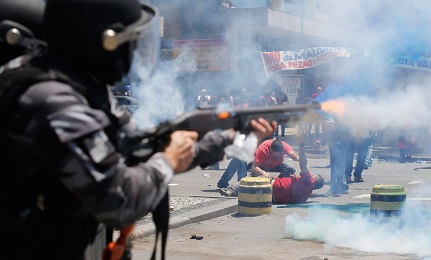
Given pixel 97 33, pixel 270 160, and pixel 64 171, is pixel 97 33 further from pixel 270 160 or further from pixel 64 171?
pixel 270 160

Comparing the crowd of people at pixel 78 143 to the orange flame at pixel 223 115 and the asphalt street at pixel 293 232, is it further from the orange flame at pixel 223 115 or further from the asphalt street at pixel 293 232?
the asphalt street at pixel 293 232

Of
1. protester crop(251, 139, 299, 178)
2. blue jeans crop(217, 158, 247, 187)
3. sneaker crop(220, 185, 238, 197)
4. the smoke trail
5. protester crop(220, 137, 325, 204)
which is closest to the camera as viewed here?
the smoke trail

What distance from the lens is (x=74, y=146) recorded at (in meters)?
2.04

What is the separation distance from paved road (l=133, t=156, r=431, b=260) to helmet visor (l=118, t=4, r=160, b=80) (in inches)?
191

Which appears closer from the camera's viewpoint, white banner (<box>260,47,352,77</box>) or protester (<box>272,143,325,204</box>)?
protester (<box>272,143,325,204</box>)

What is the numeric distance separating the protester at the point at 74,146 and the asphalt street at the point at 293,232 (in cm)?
509

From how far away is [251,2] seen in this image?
25.5m

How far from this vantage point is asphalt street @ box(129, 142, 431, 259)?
7.50 meters

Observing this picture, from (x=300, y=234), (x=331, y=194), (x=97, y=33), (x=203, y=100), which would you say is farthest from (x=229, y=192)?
(x=203, y=100)

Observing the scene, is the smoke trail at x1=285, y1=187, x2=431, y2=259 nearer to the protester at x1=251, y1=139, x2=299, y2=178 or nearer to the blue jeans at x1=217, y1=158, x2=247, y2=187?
the protester at x1=251, y1=139, x2=299, y2=178

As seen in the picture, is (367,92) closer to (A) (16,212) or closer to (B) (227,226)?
(B) (227,226)

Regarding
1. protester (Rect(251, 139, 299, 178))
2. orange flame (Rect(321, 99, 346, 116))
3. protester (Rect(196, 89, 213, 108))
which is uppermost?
orange flame (Rect(321, 99, 346, 116))

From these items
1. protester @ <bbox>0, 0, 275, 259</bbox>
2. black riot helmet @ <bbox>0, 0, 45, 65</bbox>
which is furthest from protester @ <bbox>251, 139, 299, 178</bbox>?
protester @ <bbox>0, 0, 275, 259</bbox>

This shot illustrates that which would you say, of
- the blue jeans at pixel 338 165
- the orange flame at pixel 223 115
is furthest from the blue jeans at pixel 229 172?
the orange flame at pixel 223 115
